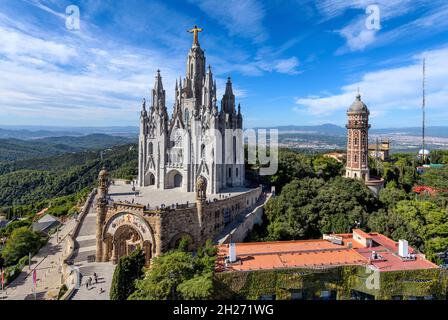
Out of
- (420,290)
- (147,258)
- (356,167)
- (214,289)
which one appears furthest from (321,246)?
(356,167)

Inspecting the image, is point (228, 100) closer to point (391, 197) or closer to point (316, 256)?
point (391, 197)

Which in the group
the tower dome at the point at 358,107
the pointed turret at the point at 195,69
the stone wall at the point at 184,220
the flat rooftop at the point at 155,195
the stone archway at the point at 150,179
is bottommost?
the stone wall at the point at 184,220

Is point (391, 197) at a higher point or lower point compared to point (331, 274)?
higher

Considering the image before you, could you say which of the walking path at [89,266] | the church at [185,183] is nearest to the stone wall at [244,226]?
the church at [185,183]

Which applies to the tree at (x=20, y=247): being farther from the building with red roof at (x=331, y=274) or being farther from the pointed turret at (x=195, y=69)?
the pointed turret at (x=195, y=69)

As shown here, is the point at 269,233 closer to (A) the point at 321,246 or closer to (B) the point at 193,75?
(A) the point at 321,246

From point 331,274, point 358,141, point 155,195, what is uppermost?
point 358,141

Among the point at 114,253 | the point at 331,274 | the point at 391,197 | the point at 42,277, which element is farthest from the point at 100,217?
the point at 391,197

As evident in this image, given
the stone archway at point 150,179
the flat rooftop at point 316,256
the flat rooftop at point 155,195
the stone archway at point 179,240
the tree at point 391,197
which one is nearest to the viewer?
the flat rooftop at point 316,256
